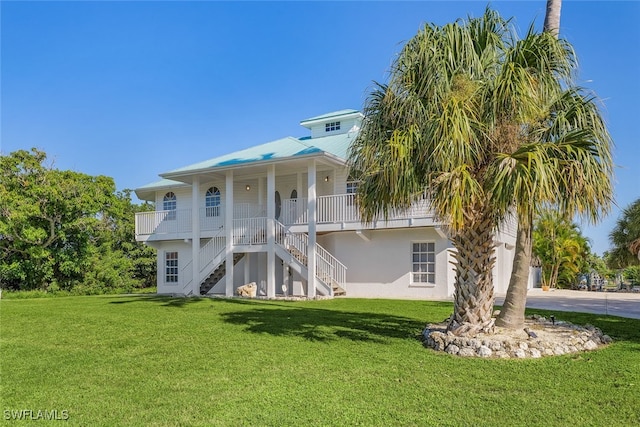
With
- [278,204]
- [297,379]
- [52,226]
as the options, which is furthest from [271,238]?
[52,226]

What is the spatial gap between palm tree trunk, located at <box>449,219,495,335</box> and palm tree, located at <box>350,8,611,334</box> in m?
0.02

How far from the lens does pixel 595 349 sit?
794 centimetres

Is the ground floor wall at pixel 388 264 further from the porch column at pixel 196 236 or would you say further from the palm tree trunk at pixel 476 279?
the palm tree trunk at pixel 476 279

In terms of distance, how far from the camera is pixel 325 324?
428 inches

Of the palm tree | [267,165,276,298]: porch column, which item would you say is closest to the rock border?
the palm tree

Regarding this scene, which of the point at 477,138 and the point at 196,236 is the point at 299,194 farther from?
the point at 477,138

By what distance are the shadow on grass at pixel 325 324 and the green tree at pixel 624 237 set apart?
23.0 meters

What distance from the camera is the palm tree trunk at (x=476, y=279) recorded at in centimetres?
829

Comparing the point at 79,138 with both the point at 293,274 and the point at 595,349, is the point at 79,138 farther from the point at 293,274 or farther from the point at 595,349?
the point at 595,349

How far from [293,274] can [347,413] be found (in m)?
15.8

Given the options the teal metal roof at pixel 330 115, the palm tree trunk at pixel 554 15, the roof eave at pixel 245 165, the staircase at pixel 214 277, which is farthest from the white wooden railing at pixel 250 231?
the palm tree trunk at pixel 554 15

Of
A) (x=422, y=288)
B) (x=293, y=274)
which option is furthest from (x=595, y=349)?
(x=293, y=274)

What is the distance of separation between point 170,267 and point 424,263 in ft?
45.1

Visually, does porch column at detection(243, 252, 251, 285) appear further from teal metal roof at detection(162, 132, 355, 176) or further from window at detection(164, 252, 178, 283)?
window at detection(164, 252, 178, 283)
